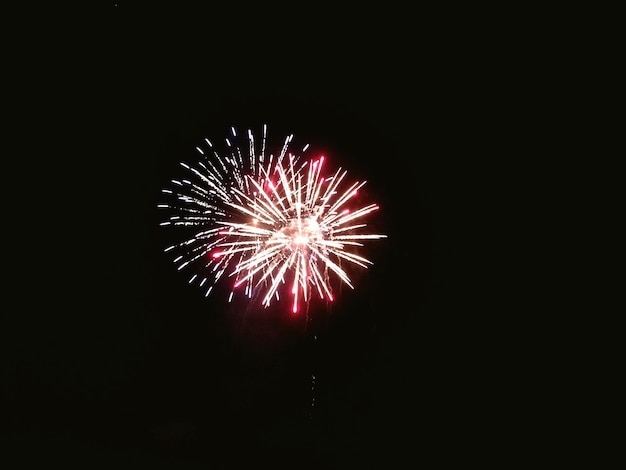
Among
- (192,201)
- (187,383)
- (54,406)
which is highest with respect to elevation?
(192,201)

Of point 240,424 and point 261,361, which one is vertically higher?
point 261,361

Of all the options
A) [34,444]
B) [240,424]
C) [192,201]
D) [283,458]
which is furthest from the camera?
[240,424]

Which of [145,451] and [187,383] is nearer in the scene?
[145,451]

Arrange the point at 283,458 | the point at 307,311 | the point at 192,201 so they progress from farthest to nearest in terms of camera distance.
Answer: the point at 307,311 < the point at 283,458 < the point at 192,201

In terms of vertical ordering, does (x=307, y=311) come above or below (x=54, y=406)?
above

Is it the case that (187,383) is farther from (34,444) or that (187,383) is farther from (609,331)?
(609,331)

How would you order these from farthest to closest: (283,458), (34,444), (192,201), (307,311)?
1. (307,311)
2. (283,458)
3. (34,444)
4. (192,201)

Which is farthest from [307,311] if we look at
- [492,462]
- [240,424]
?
[492,462]

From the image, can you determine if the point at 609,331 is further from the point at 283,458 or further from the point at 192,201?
the point at 192,201

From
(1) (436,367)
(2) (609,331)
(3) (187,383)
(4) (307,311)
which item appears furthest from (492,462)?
(3) (187,383)
